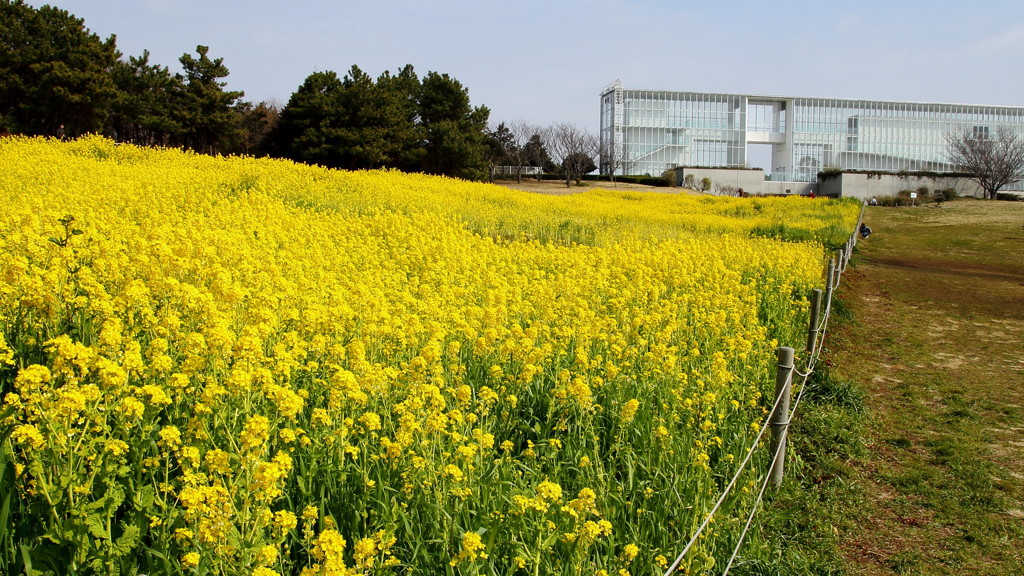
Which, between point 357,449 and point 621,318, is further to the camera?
point 621,318

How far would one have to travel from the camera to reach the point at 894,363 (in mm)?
8055

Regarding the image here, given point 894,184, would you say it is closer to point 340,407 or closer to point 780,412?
point 780,412

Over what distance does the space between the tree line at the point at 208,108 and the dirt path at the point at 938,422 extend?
99.2 feet

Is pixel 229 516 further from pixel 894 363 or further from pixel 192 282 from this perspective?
pixel 894 363

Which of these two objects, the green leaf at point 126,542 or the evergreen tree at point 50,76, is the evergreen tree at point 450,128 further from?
the green leaf at point 126,542

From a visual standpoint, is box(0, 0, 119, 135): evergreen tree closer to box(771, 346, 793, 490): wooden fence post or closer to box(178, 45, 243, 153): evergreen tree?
box(178, 45, 243, 153): evergreen tree

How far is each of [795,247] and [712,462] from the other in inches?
368

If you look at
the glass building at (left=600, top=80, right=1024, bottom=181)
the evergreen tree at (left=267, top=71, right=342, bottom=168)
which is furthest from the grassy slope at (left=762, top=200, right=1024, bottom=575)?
the glass building at (left=600, top=80, right=1024, bottom=181)

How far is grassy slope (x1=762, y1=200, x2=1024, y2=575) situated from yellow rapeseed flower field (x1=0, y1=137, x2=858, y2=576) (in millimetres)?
527

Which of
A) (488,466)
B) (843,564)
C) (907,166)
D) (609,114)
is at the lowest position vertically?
(843,564)

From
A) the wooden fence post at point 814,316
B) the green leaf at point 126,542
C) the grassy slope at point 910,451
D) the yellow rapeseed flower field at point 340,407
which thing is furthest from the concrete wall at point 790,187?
the green leaf at point 126,542

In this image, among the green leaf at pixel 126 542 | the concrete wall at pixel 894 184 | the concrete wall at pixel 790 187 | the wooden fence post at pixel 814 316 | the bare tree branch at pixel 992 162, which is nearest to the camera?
the green leaf at pixel 126 542

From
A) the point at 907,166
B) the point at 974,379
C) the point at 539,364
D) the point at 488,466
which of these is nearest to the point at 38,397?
the point at 488,466

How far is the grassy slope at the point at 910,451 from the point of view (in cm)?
412
